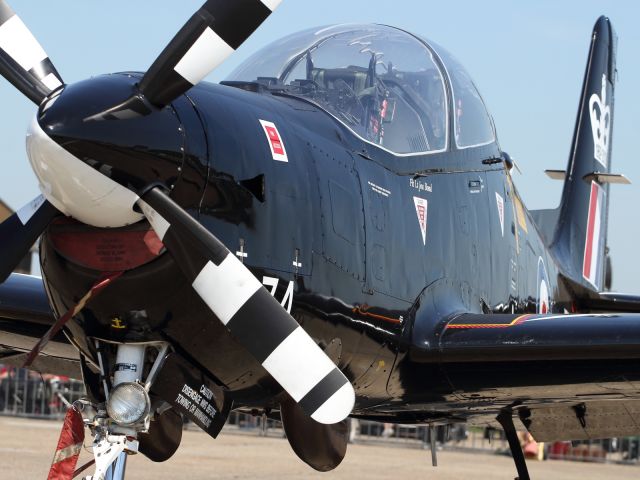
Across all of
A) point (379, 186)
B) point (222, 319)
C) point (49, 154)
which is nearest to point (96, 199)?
point (49, 154)

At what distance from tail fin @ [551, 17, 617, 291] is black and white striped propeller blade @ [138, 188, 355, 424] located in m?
7.85

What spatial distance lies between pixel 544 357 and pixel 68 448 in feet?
10.4

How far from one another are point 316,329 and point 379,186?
126cm

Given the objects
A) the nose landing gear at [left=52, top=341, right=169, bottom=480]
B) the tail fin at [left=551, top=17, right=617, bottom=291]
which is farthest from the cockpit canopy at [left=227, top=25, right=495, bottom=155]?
the tail fin at [left=551, top=17, right=617, bottom=291]

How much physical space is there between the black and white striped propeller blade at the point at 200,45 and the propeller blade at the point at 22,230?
0.79m

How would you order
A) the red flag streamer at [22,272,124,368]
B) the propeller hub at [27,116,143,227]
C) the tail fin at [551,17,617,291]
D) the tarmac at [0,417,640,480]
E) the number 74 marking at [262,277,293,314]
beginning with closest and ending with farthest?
the propeller hub at [27,116,143,227], the red flag streamer at [22,272,124,368], the number 74 marking at [262,277,293,314], the tail fin at [551,17,617,291], the tarmac at [0,417,640,480]

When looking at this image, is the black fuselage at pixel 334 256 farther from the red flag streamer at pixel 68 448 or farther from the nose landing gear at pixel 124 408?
the red flag streamer at pixel 68 448

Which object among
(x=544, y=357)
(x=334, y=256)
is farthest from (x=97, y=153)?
(x=544, y=357)

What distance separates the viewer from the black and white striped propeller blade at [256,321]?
5.66 meters

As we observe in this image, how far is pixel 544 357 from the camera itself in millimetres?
7664

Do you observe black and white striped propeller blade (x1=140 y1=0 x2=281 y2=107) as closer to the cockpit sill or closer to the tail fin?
the cockpit sill

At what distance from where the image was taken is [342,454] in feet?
25.0

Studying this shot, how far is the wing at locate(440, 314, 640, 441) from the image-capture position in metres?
7.57

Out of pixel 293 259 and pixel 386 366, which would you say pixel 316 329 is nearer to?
pixel 293 259
